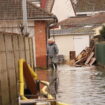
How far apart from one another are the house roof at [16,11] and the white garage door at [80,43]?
19151 mm

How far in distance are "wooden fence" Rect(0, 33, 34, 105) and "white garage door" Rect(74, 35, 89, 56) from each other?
39.3 m

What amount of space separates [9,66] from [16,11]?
21.8 m

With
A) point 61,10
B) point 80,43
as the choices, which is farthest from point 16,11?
point 61,10

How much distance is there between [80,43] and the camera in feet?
175

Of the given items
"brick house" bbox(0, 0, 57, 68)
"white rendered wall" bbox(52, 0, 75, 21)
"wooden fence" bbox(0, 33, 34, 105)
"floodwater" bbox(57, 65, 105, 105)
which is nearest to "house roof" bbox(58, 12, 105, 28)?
"white rendered wall" bbox(52, 0, 75, 21)

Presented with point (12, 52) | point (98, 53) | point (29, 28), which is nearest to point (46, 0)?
point (98, 53)

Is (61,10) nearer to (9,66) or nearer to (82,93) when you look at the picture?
(82,93)

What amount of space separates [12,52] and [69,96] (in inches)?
158

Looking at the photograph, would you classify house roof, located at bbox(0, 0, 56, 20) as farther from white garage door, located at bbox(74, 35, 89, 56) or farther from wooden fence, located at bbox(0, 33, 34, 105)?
white garage door, located at bbox(74, 35, 89, 56)

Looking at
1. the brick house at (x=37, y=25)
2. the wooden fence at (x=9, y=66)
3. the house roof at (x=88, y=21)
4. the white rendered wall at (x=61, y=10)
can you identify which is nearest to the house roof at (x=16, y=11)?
the brick house at (x=37, y=25)

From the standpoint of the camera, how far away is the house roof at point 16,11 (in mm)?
32281

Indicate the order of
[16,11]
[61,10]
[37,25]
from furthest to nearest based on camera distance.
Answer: [61,10] → [16,11] → [37,25]

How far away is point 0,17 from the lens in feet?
105

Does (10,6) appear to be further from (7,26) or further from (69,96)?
(69,96)
